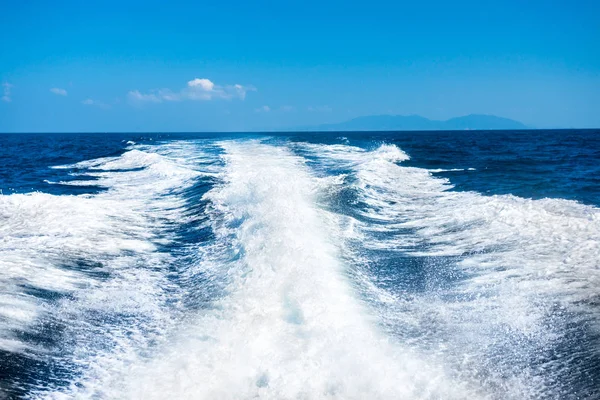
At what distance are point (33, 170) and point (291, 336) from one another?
997 inches

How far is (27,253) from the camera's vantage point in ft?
27.5

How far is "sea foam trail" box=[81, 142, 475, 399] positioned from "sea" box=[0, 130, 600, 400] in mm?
21

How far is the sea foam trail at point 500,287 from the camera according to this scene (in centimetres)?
452

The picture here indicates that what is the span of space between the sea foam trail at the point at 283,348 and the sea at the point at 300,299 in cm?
2

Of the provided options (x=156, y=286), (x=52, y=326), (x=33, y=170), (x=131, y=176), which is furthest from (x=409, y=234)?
(x=33, y=170)

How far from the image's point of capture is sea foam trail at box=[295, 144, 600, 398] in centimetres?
452

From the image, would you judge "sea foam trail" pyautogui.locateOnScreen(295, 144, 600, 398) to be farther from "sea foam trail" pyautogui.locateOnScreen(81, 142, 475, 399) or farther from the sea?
"sea foam trail" pyautogui.locateOnScreen(81, 142, 475, 399)

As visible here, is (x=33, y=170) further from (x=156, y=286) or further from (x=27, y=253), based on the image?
(x=156, y=286)

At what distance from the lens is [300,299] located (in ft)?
19.3

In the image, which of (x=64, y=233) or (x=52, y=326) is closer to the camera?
(x=52, y=326)

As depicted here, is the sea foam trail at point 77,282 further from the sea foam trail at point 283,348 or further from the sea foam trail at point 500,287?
the sea foam trail at point 500,287

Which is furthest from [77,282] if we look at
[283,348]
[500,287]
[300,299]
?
[500,287]

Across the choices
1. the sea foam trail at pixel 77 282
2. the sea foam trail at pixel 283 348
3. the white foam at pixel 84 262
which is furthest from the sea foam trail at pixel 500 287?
the white foam at pixel 84 262

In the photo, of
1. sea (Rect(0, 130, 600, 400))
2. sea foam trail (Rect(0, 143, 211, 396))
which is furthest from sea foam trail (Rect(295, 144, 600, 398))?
sea foam trail (Rect(0, 143, 211, 396))
